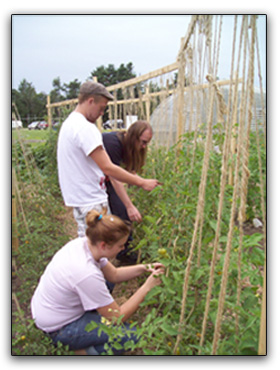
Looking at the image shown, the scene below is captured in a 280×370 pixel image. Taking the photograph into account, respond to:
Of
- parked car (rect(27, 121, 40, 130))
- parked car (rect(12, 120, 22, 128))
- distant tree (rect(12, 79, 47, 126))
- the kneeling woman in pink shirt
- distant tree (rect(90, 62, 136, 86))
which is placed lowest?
the kneeling woman in pink shirt

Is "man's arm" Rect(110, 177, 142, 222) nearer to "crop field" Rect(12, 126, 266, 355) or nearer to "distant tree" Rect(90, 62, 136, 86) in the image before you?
"crop field" Rect(12, 126, 266, 355)

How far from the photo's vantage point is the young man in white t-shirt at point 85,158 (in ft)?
5.63

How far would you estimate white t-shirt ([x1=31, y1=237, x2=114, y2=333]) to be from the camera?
1401 millimetres

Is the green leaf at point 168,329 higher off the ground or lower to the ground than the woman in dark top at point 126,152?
lower

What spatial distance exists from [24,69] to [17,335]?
1.18 meters

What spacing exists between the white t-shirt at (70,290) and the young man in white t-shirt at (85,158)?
14.5 inches

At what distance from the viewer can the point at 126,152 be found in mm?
2318

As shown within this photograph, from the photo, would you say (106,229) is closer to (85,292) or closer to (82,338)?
(85,292)

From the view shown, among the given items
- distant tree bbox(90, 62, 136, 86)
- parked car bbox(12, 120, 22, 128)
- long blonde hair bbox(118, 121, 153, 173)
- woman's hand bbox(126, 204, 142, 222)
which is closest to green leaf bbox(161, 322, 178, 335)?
woman's hand bbox(126, 204, 142, 222)

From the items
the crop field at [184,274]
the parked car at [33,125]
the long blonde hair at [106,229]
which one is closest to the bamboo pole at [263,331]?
the crop field at [184,274]

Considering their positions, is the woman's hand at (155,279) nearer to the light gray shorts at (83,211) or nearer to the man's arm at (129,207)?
the light gray shorts at (83,211)

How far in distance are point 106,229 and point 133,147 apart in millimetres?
988

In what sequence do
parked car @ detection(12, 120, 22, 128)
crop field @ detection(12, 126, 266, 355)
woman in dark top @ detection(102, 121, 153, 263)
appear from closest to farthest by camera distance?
crop field @ detection(12, 126, 266, 355)
woman in dark top @ detection(102, 121, 153, 263)
parked car @ detection(12, 120, 22, 128)

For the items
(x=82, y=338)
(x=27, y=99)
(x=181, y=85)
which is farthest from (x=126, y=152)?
(x=82, y=338)
